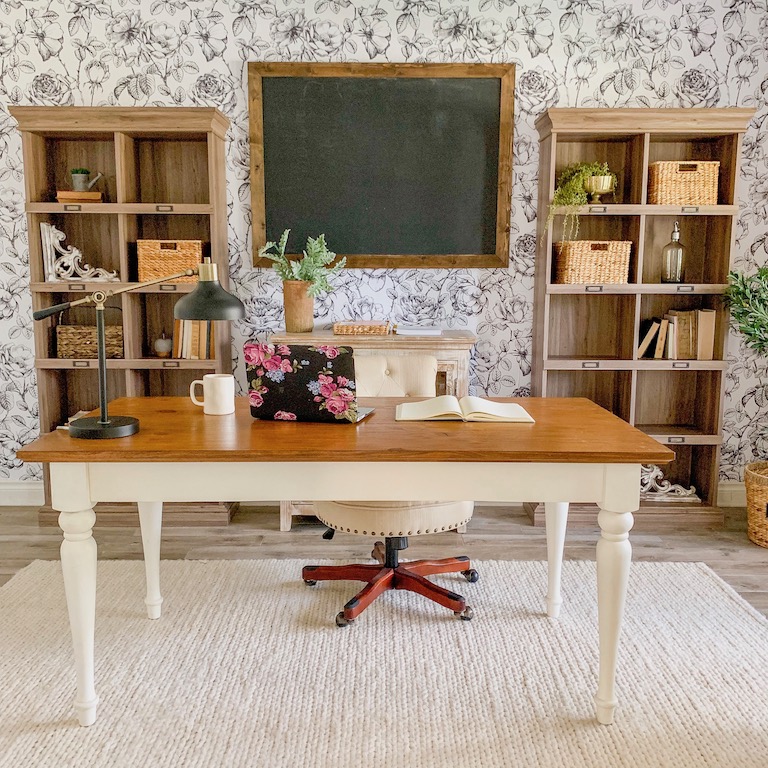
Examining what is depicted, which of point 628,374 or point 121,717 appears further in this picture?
point 628,374

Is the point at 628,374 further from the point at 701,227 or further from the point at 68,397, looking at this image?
the point at 68,397

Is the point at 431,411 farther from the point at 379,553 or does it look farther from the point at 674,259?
the point at 674,259

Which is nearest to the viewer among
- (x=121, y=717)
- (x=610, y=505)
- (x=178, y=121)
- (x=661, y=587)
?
(x=610, y=505)

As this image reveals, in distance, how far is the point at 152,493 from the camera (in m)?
1.92

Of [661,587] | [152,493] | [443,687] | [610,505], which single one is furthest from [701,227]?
[152,493]

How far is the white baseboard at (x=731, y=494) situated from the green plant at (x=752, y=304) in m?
0.90

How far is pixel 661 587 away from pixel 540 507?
0.81 meters

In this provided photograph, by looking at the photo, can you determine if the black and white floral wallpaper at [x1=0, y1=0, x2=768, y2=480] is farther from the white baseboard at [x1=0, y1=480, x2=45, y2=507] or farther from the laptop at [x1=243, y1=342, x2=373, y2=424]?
the laptop at [x1=243, y1=342, x2=373, y2=424]

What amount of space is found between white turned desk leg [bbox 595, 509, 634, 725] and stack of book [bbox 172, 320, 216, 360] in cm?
224

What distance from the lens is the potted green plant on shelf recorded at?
3.31 meters

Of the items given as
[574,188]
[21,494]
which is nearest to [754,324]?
[574,188]

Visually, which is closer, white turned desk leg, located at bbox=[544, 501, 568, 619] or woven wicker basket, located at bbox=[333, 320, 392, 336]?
white turned desk leg, located at bbox=[544, 501, 568, 619]

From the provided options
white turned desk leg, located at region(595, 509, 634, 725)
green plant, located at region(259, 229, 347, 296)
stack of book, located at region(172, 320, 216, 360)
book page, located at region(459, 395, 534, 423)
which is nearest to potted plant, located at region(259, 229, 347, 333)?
green plant, located at region(259, 229, 347, 296)

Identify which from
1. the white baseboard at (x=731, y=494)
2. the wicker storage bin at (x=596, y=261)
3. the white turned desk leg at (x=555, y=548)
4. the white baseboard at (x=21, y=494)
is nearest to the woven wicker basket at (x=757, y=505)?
the white baseboard at (x=731, y=494)
